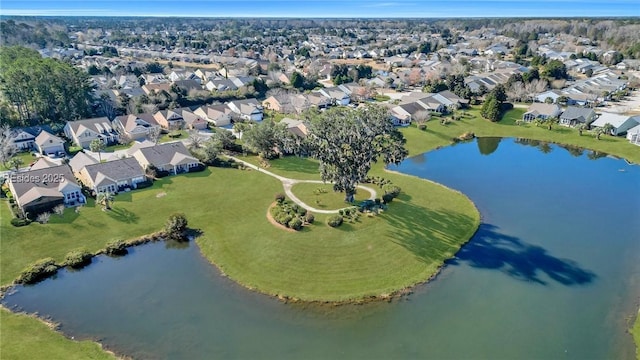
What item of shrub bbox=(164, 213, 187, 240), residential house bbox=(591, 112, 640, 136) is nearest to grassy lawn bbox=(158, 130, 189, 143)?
shrub bbox=(164, 213, 187, 240)

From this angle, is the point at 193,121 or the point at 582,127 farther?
the point at 193,121

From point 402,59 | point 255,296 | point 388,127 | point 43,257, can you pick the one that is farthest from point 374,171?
point 402,59

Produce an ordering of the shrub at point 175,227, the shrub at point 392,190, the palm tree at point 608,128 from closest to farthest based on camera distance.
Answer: the shrub at point 175,227
the shrub at point 392,190
the palm tree at point 608,128

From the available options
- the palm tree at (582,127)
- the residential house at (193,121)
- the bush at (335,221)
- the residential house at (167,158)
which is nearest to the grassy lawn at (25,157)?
the residential house at (167,158)

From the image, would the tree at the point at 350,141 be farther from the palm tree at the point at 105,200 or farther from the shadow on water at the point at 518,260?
the palm tree at the point at 105,200

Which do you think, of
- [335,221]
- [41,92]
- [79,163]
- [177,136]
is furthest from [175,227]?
[41,92]

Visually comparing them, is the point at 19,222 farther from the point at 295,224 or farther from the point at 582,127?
the point at 582,127
